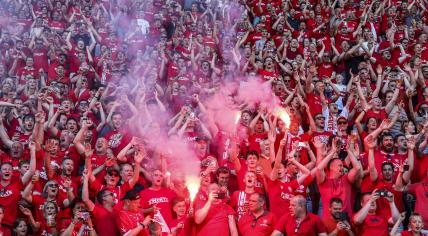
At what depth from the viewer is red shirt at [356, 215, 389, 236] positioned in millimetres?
6918

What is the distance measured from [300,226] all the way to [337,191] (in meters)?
0.97

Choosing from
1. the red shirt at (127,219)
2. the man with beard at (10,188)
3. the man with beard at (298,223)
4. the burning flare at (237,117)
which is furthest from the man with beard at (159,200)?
the burning flare at (237,117)

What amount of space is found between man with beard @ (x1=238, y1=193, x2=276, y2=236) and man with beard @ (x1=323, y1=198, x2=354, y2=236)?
0.62 meters

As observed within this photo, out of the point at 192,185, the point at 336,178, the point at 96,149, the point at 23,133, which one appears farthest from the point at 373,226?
the point at 23,133

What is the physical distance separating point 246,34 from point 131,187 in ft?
20.5

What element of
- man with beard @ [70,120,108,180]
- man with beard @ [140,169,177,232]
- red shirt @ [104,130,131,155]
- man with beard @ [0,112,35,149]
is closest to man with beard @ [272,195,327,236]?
man with beard @ [140,169,177,232]

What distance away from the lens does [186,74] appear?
1149 centimetres

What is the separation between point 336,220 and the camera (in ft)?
22.7

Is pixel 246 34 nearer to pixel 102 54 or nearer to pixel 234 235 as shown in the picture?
pixel 102 54

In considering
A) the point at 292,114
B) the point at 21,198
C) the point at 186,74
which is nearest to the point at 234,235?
the point at 21,198

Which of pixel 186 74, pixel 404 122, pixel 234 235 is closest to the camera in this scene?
pixel 234 235

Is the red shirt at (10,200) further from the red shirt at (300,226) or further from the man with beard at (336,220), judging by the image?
the man with beard at (336,220)

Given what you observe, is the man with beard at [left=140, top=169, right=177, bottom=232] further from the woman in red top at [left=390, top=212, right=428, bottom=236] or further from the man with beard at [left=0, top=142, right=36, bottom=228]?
the woman in red top at [left=390, top=212, right=428, bottom=236]

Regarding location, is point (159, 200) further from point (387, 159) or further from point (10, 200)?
point (387, 159)
